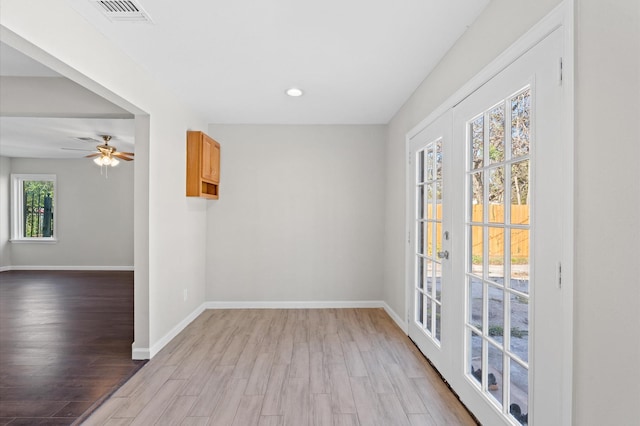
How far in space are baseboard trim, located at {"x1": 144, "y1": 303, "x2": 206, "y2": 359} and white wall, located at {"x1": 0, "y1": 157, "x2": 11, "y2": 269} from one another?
6375 mm

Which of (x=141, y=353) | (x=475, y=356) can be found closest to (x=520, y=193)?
(x=475, y=356)

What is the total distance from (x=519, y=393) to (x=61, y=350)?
382cm

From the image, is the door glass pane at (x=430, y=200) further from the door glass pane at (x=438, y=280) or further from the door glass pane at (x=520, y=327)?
the door glass pane at (x=520, y=327)

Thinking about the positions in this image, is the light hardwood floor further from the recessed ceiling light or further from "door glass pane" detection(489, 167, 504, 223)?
the recessed ceiling light

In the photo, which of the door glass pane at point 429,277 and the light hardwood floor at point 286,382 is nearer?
the light hardwood floor at point 286,382

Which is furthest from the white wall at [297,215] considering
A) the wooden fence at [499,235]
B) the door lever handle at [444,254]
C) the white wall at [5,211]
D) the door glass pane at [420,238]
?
the white wall at [5,211]

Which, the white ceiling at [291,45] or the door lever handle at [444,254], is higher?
the white ceiling at [291,45]

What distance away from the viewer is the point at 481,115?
6.95 ft

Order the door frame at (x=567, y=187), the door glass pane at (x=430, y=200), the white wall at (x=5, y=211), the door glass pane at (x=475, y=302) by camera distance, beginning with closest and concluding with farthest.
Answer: the door frame at (x=567, y=187) → the door glass pane at (x=475, y=302) → the door glass pane at (x=430, y=200) → the white wall at (x=5, y=211)

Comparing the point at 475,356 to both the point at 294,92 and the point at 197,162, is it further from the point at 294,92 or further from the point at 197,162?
the point at 197,162

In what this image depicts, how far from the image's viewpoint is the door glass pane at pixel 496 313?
1.90 meters

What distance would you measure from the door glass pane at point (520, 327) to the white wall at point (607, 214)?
37 centimetres

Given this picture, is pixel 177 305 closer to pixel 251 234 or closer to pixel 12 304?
pixel 251 234

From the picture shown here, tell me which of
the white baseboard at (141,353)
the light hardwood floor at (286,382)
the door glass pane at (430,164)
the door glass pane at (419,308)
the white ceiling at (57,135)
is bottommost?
the light hardwood floor at (286,382)
